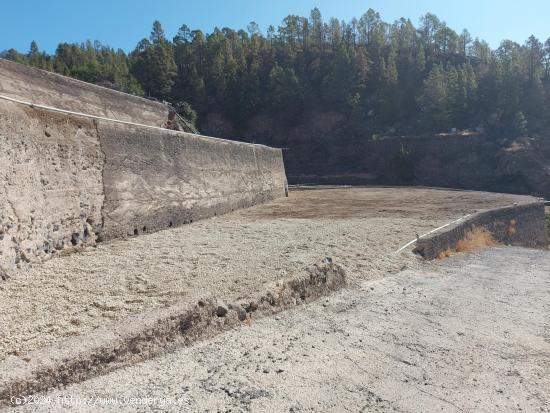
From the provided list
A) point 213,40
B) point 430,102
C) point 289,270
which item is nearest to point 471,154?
point 430,102

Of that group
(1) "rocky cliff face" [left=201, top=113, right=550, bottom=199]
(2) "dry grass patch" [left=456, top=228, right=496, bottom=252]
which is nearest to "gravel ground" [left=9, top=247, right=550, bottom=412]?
(2) "dry grass patch" [left=456, top=228, right=496, bottom=252]

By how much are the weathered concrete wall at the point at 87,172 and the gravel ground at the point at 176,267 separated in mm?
263

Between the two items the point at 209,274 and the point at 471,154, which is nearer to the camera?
the point at 209,274

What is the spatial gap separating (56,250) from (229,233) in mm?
2425

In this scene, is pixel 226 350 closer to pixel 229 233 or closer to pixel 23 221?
pixel 23 221

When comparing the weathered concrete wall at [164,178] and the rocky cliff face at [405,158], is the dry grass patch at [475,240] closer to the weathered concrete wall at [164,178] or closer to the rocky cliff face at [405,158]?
the weathered concrete wall at [164,178]

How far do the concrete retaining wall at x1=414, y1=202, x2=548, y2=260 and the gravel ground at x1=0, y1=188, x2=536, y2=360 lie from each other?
401 mm

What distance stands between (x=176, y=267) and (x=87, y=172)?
163 centimetres

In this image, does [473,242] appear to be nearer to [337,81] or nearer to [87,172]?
[87,172]

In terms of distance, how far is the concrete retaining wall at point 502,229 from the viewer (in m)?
6.32

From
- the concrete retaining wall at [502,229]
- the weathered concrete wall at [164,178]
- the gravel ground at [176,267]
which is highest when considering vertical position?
the weathered concrete wall at [164,178]

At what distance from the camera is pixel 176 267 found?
4.12 metres

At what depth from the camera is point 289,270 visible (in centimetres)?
427

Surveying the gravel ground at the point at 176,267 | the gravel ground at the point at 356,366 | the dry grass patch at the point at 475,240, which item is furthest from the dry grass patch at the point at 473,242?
the gravel ground at the point at 356,366
